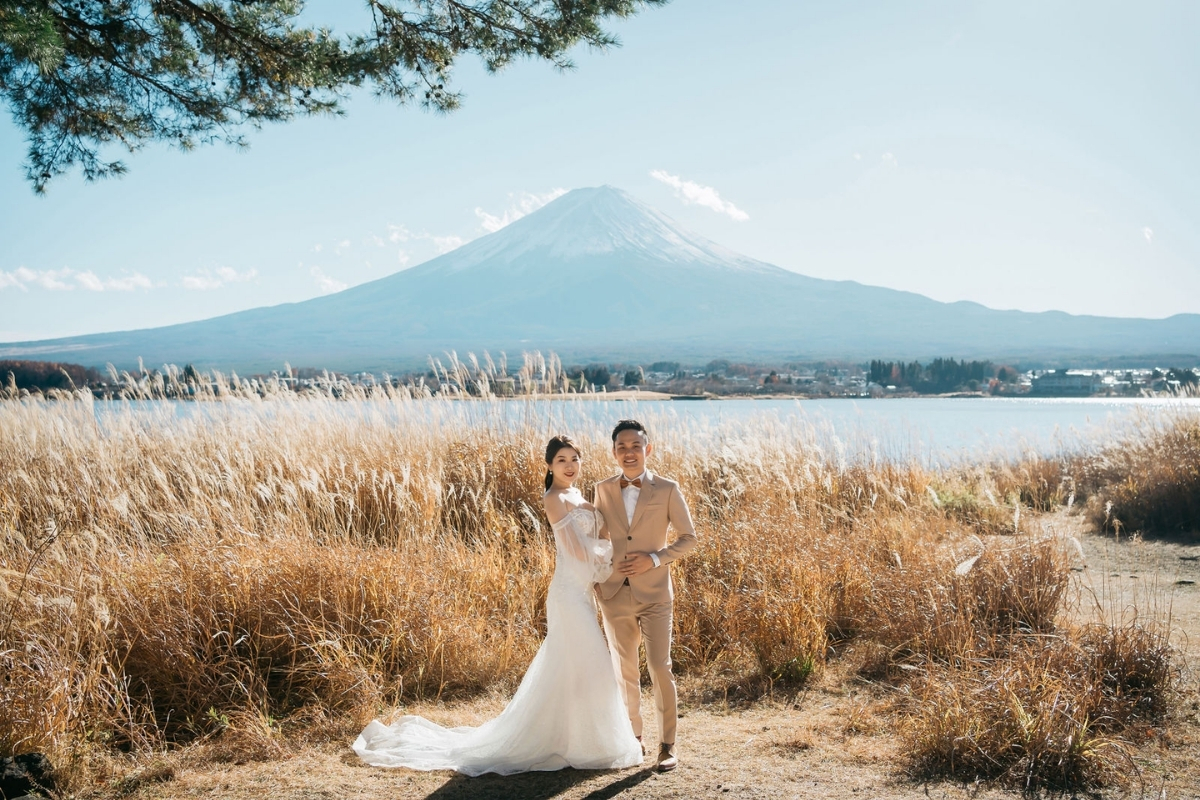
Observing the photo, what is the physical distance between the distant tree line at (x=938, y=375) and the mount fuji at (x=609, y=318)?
23.6 m

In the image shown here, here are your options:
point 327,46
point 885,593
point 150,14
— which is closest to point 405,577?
point 885,593

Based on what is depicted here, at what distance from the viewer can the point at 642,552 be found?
147 inches

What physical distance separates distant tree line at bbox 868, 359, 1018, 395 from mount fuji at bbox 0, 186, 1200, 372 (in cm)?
2362

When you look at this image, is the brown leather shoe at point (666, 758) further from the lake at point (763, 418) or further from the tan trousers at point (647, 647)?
the lake at point (763, 418)

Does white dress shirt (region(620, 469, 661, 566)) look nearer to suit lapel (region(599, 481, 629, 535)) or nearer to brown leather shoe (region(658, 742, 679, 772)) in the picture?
suit lapel (region(599, 481, 629, 535))

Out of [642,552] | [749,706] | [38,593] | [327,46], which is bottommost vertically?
[749,706]

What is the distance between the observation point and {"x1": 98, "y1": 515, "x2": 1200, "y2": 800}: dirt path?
3477mm

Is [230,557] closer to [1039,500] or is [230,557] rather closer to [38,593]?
[38,593]

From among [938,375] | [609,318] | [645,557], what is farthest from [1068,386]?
[609,318]

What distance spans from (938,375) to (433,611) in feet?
159

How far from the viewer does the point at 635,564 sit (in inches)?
145

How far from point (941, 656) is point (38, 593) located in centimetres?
511

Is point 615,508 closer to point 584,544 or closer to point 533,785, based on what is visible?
point 584,544

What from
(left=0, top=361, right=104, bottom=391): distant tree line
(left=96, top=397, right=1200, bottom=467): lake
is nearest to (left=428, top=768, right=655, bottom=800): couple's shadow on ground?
(left=96, top=397, right=1200, bottom=467): lake
